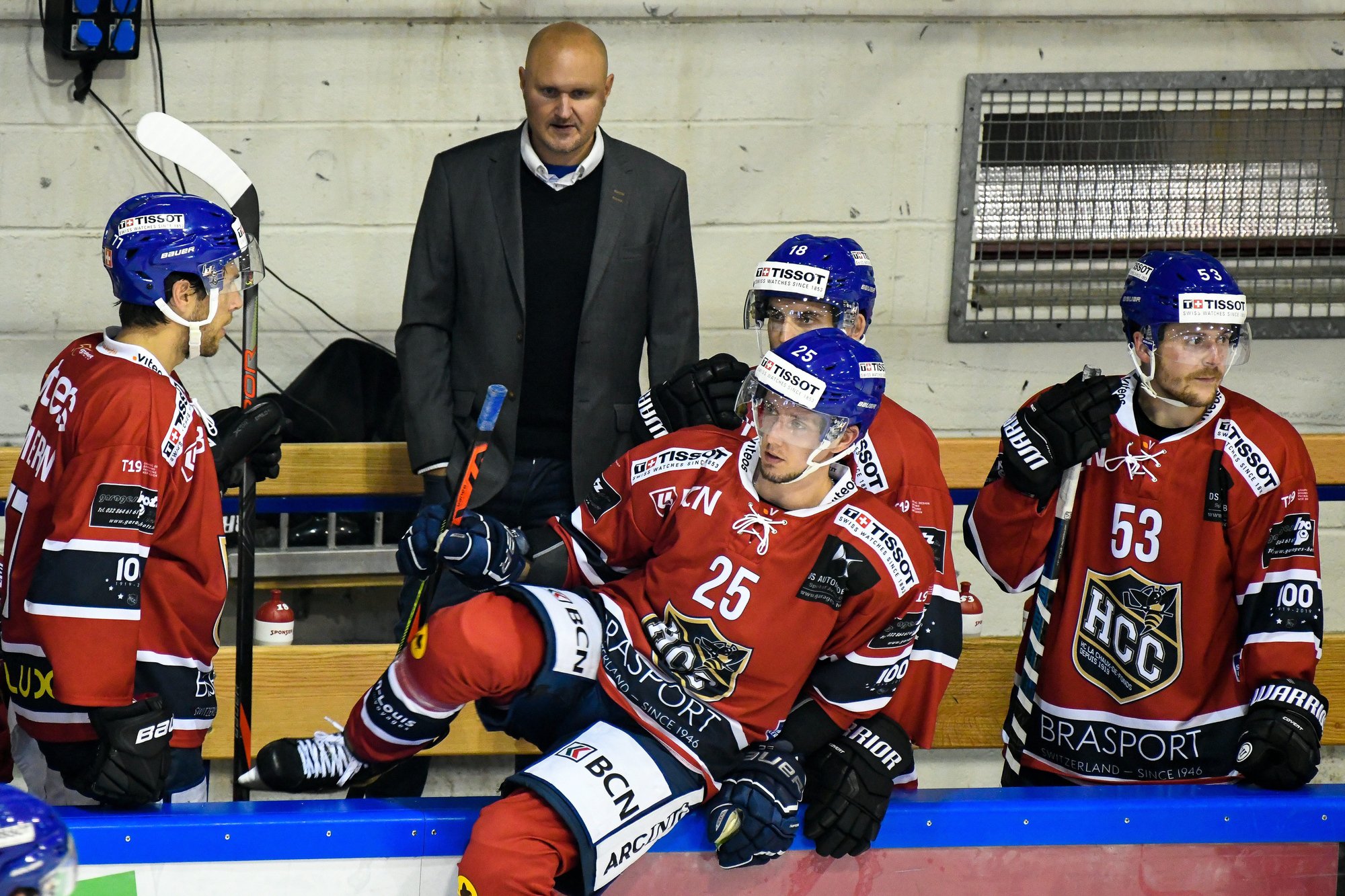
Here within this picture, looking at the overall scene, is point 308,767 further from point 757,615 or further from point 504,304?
point 504,304

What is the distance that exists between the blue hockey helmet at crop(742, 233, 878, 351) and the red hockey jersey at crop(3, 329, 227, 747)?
94cm

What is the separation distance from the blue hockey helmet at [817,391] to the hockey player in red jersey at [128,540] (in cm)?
85

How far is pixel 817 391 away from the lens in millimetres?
2023

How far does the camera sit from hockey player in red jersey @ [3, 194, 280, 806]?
6.36ft

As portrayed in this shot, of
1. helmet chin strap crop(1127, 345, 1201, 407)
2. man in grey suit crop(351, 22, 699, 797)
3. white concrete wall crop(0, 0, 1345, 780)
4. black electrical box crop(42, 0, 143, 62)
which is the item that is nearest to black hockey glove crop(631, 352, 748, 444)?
man in grey suit crop(351, 22, 699, 797)

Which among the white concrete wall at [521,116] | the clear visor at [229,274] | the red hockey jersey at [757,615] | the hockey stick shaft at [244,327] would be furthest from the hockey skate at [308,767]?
the white concrete wall at [521,116]

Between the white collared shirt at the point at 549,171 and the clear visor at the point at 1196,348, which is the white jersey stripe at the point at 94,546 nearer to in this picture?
the white collared shirt at the point at 549,171

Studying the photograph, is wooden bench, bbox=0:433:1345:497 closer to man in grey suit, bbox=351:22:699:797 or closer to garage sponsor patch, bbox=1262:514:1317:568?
man in grey suit, bbox=351:22:699:797

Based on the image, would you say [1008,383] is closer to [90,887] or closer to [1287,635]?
[1287,635]

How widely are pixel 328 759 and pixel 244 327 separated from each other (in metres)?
1.06

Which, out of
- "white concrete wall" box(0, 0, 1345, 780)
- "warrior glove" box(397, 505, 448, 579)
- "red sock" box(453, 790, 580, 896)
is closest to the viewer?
"red sock" box(453, 790, 580, 896)

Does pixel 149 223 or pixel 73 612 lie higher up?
pixel 149 223

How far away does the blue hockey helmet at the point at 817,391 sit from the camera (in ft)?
6.66

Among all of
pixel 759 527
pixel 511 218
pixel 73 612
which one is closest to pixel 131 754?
pixel 73 612
